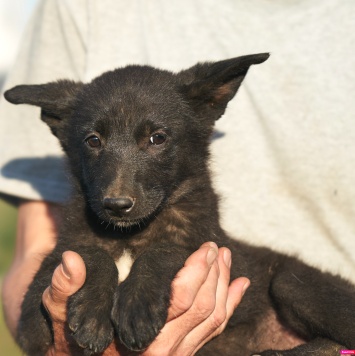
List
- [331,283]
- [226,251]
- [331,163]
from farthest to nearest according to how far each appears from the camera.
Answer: [331,163] < [331,283] < [226,251]

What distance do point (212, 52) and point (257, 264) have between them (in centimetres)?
154

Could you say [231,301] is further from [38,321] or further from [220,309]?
[38,321]

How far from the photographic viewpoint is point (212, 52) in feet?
13.2

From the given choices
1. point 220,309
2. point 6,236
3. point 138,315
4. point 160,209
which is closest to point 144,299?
point 138,315

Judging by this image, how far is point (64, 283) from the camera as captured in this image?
257 centimetres

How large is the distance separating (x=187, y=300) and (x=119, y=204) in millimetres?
538

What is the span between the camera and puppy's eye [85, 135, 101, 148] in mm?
3070

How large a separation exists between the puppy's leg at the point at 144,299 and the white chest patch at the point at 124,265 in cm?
20

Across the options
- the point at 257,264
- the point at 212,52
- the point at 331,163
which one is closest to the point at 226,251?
the point at 257,264

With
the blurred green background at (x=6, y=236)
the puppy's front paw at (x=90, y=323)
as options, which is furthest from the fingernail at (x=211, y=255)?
the blurred green background at (x=6, y=236)

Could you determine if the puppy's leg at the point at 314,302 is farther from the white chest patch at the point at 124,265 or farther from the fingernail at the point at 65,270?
the fingernail at the point at 65,270

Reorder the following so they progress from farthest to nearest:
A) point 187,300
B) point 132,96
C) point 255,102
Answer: point 255,102 < point 132,96 < point 187,300

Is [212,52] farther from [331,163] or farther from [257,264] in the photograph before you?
[257,264]

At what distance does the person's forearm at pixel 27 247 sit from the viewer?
12.0ft
